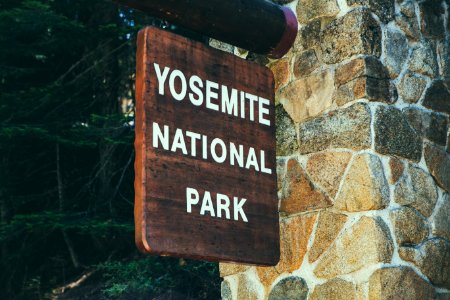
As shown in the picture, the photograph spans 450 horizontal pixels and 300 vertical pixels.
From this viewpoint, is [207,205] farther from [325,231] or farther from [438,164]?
[438,164]

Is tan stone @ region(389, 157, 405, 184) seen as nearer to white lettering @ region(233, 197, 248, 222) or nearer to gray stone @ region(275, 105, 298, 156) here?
gray stone @ region(275, 105, 298, 156)

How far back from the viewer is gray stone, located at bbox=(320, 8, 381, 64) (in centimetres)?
371

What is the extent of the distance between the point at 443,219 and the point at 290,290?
86cm

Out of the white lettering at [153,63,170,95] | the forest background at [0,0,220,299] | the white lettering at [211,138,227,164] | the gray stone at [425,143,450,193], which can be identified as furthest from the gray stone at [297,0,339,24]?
the forest background at [0,0,220,299]

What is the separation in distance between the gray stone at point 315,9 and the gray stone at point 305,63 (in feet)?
0.61

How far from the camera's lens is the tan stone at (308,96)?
380cm

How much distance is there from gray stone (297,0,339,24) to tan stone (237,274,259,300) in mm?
1401

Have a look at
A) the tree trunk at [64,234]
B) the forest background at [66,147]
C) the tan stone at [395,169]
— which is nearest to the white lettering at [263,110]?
the tan stone at [395,169]

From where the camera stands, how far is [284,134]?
13.1ft

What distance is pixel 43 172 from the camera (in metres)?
9.61

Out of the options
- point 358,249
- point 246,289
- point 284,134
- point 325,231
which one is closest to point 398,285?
point 358,249

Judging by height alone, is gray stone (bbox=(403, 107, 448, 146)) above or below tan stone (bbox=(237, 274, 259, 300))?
above

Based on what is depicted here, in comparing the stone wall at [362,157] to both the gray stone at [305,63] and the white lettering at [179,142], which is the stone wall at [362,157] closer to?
the gray stone at [305,63]

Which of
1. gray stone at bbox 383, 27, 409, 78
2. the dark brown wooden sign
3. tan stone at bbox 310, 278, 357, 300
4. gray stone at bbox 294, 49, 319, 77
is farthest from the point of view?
gray stone at bbox 294, 49, 319, 77
